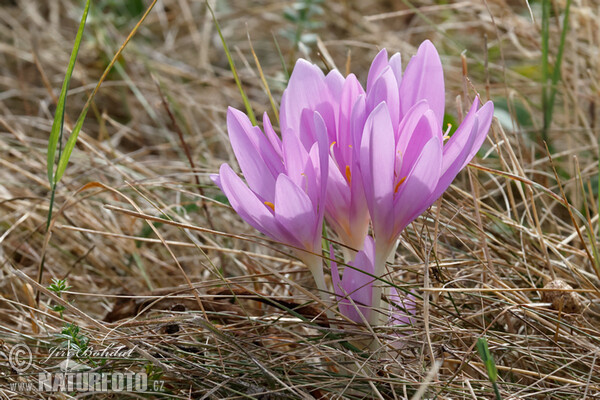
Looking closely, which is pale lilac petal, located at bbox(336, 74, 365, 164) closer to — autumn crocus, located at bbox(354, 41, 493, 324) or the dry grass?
autumn crocus, located at bbox(354, 41, 493, 324)

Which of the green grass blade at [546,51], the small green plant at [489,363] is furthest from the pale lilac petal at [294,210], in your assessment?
the green grass blade at [546,51]

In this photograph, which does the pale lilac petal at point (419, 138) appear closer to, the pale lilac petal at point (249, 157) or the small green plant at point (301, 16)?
the pale lilac petal at point (249, 157)

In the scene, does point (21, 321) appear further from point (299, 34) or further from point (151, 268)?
point (299, 34)

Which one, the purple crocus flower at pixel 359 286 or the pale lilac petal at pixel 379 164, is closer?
the pale lilac petal at pixel 379 164

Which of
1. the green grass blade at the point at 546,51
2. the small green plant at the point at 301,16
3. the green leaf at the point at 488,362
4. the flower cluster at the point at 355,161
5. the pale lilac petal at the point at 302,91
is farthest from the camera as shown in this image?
the small green plant at the point at 301,16

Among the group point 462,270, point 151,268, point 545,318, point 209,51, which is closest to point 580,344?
point 545,318

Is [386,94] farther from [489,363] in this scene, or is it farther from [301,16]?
[301,16]
